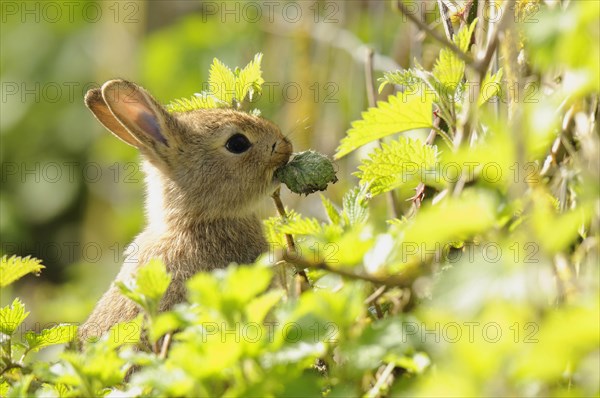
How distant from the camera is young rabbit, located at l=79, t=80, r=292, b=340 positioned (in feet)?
10.5

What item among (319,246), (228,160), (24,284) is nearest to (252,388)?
(319,246)

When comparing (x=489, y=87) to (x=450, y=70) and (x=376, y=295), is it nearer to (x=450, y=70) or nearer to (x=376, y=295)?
(x=450, y=70)

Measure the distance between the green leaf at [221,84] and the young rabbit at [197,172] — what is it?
2.86 feet

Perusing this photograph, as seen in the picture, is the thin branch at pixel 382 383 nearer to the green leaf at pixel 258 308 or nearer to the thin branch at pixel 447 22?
the green leaf at pixel 258 308

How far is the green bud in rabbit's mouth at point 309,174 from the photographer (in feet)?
7.91

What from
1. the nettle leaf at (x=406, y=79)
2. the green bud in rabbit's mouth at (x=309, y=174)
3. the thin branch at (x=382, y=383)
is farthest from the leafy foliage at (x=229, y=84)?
the thin branch at (x=382, y=383)

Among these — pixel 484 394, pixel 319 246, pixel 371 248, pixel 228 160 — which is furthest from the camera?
pixel 228 160

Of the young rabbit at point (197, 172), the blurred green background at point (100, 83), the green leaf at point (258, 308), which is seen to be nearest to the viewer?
the green leaf at point (258, 308)

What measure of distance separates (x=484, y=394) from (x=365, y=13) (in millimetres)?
4786

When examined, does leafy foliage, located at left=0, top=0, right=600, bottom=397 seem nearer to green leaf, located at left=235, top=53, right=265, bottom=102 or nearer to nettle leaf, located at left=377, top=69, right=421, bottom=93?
nettle leaf, located at left=377, top=69, right=421, bottom=93

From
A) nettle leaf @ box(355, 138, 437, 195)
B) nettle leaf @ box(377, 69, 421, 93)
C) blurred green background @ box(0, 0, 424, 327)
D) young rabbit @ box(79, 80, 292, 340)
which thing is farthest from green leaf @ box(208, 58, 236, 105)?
blurred green background @ box(0, 0, 424, 327)

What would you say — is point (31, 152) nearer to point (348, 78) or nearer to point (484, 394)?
point (348, 78)

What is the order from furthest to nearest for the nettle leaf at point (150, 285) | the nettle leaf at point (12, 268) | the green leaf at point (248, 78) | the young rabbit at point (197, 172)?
the young rabbit at point (197, 172)
the green leaf at point (248, 78)
the nettle leaf at point (12, 268)
the nettle leaf at point (150, 285)

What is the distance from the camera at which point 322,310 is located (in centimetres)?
132
